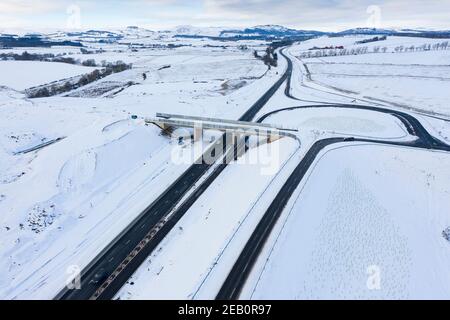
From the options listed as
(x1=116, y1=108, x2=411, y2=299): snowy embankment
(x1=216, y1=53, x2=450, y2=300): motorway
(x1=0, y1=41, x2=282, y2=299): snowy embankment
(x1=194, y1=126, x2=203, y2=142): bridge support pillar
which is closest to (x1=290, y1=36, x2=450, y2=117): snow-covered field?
(x1=216, y1=53, x2=450, y2=300): motorway

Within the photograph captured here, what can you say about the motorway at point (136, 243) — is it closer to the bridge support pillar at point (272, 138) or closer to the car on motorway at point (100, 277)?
the car on motorway at point (100, 277)

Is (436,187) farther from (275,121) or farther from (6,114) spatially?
(6,114)

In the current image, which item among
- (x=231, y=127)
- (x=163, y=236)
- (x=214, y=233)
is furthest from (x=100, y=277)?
(x=231, y=127)

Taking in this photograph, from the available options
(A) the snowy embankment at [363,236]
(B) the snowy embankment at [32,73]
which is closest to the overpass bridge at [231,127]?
(A) the snowy embankment at [363,236]

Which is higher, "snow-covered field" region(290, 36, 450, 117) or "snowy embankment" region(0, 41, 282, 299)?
"snow-covered field" region(290, 36, 450, 117)

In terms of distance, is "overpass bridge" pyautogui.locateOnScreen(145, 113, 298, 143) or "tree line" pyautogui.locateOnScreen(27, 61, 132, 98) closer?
"overpass bridge" pyautogui.locateOnScreen(145, 113, 298, 143)

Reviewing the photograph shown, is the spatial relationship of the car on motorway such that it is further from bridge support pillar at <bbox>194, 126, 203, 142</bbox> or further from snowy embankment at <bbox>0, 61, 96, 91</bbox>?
snowy embankment at <bbox>0, 61, 96, 91</bbox>
